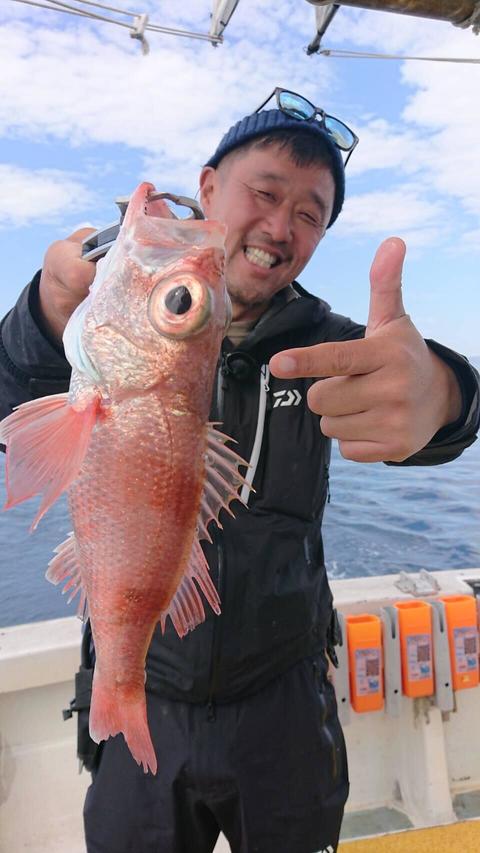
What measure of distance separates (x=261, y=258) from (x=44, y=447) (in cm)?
145

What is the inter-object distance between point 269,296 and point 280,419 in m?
0.55

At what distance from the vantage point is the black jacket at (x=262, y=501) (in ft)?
6.13

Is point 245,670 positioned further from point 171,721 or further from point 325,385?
point 325,385

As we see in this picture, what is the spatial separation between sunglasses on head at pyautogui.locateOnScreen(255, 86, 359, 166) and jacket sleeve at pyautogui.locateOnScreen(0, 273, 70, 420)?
1431mm

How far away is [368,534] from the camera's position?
841 centimetres

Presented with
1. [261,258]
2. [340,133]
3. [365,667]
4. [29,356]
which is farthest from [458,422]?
[365,667]

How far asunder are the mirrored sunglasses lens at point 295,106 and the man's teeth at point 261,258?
654mm

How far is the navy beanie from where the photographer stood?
2422 mm

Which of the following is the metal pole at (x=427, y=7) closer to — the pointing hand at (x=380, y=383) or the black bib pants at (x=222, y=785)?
the pointing hand at (x=380, y=383)

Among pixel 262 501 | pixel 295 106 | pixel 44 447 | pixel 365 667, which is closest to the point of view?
pixel 44 447

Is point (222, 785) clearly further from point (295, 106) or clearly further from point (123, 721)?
point (295, 106)

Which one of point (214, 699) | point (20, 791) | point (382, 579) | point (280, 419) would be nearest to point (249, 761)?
point (214, 699)

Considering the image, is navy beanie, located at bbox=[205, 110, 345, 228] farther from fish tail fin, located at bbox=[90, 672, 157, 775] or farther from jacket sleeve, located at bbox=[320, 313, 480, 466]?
fish tail fin, located at bbox=[90, 672, 157, 775]

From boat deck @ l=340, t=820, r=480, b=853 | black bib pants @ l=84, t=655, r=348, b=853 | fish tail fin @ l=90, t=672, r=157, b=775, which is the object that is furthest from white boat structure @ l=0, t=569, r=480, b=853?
fish tail fin @ l=90, t=672, r=157, b=775
